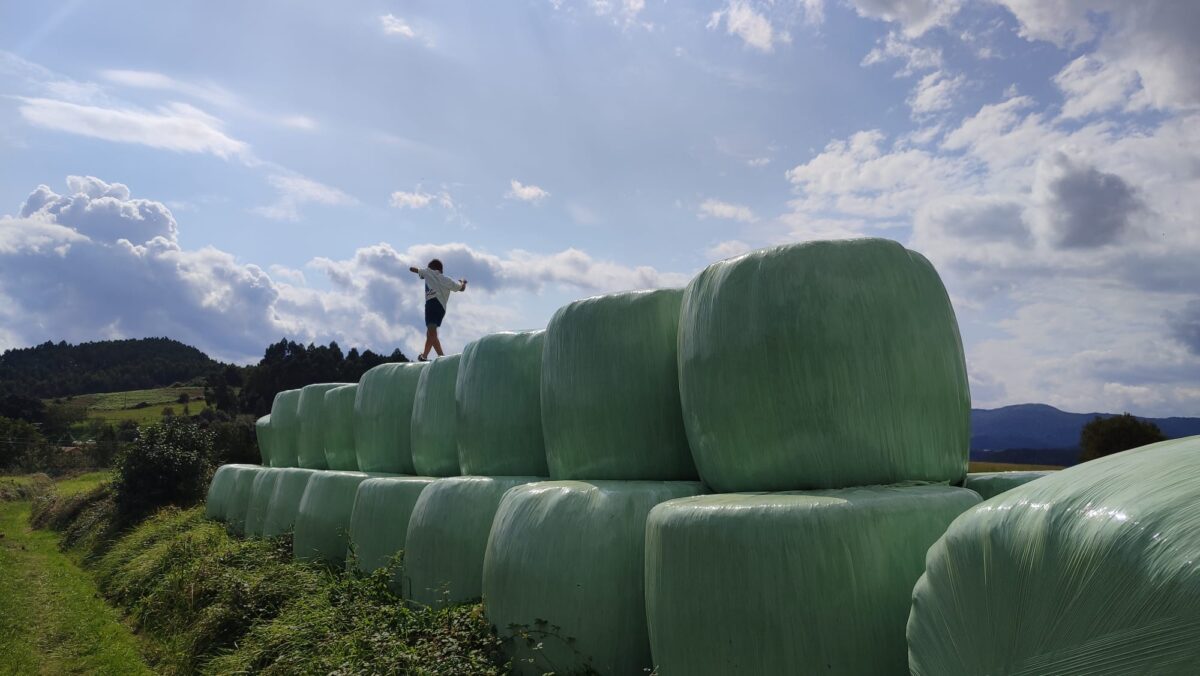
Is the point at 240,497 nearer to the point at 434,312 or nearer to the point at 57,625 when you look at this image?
the point at 57,625

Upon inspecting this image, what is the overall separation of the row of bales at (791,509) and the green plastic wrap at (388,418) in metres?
→ 2.35

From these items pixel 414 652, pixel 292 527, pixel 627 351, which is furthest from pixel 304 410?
pixel 627 351

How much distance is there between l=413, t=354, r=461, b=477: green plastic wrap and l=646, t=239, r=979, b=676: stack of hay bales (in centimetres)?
363

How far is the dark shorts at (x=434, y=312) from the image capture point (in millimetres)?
10602

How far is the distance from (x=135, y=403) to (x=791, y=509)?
2987 inches

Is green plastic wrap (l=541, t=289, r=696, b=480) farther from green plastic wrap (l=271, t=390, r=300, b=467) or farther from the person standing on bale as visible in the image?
green plastic wrap (l=271, t=390, r=300, b=467)

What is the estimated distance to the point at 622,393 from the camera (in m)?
4.74

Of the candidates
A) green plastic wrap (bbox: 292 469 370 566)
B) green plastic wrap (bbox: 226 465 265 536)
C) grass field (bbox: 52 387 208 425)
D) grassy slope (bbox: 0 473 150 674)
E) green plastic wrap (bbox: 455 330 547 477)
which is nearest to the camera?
green plastic wrap (bbox: 455 330 547 477)

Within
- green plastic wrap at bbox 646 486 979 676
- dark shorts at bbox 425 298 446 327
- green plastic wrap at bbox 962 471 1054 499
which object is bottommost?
green plastic wrap at bbox 646 486 979 676

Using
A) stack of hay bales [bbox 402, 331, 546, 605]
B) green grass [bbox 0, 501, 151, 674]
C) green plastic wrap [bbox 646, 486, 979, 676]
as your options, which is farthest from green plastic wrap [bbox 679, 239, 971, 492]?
green grass [bbox 0, 501, 151, 674]

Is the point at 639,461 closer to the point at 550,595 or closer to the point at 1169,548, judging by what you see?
the point at 550,595

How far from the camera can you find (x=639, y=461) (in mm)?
4723

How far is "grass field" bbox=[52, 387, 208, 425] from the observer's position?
5947cm

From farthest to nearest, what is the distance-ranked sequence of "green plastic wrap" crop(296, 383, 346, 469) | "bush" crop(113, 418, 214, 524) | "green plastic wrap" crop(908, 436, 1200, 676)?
1. "bush" crop(113, 418, 214, 524)
2. "green plastic wrap" crop(296, 383, 346, 469)
3. "green plastic wrap" crop(908, 436, 1200, 676)
